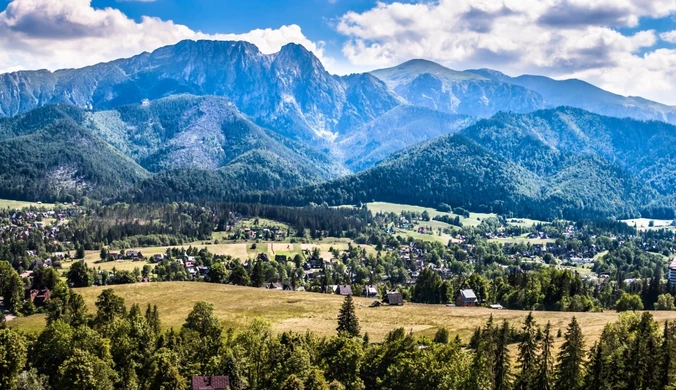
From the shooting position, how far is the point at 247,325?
4889 inches

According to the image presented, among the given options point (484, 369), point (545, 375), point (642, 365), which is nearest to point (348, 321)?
point (484, 369)

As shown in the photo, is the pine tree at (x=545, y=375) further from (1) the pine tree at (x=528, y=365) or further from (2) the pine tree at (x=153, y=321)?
(2) the pine tree at (x=153, y=321)

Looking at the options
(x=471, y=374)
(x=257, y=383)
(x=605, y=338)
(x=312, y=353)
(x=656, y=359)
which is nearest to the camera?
(x=656, y=359)

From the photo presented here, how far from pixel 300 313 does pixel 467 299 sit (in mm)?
46102

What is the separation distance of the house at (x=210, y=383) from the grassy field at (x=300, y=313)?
1451 inches

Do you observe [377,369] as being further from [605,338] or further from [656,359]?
[656,359]

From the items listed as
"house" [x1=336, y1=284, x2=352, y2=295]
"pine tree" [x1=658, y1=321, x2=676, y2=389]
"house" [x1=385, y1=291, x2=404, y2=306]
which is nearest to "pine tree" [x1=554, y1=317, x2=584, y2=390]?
"pine tree" [x1=658, y1=321, x2=676, y2=389]

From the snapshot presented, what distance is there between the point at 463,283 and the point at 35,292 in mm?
114319

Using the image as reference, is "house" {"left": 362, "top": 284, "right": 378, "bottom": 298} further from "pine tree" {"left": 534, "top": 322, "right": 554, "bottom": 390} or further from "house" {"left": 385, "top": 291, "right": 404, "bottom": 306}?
"pine tree" {"left": 534, "top": 322, "right": 554, "bottom": 390}

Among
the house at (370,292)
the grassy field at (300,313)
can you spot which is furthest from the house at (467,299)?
the house at (370,292)

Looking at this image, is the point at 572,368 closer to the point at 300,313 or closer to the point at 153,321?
the point at 153,321

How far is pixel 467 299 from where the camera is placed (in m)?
153

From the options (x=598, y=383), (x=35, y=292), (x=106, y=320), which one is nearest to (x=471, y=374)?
(x=598, y=383)

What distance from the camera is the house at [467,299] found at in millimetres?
152900
